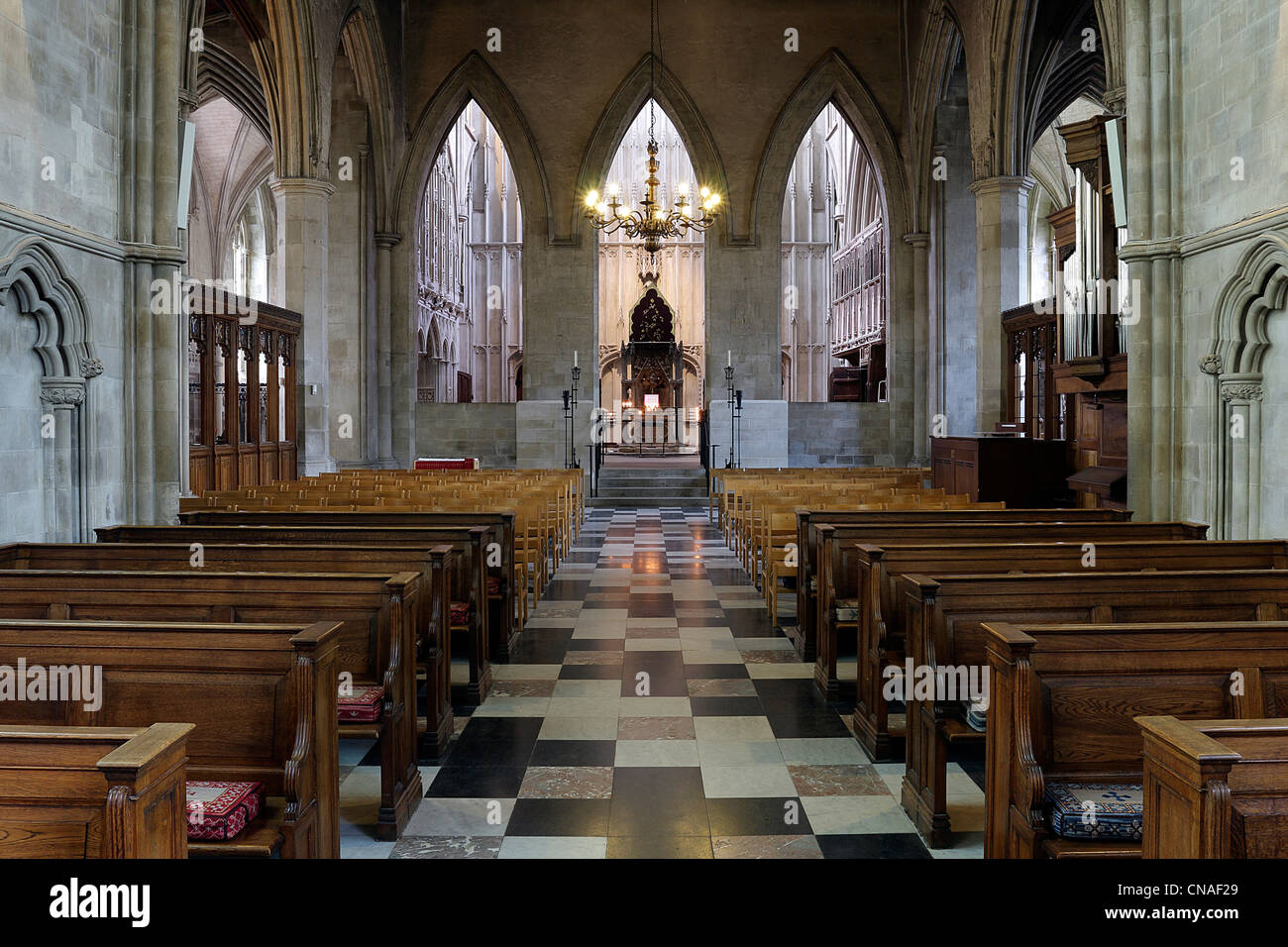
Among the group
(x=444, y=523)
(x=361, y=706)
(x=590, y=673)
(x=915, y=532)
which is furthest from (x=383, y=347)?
(x=361, y=706)

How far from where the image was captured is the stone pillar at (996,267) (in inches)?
521

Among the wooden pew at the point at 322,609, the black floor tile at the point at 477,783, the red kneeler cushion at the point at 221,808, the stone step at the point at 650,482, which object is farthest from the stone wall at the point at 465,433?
the red kneeler cushion at the point at 221,808

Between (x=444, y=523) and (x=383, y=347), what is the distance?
1243cm

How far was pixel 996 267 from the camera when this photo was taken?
13.5 metres

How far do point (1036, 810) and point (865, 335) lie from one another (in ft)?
81.7

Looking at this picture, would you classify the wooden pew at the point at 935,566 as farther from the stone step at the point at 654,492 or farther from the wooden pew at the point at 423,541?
the stone step at the point at 654,492

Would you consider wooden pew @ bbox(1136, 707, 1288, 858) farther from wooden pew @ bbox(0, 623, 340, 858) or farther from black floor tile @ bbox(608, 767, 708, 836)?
wooden pew @ bbox(0, 623, 340, 858)

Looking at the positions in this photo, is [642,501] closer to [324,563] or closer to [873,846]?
[324,563]

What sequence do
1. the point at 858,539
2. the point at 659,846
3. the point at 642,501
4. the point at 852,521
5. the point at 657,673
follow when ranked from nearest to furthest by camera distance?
the point at 659,846
the point at 858,539
the point at 657,673
the point at 852,521
the point at 642,501

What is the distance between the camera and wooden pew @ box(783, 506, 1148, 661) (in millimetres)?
6043

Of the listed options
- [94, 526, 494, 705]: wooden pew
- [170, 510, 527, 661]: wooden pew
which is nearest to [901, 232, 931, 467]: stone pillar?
[170, 510, 527, 661]: wooden pew

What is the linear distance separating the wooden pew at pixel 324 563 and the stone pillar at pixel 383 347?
42.8 feet
